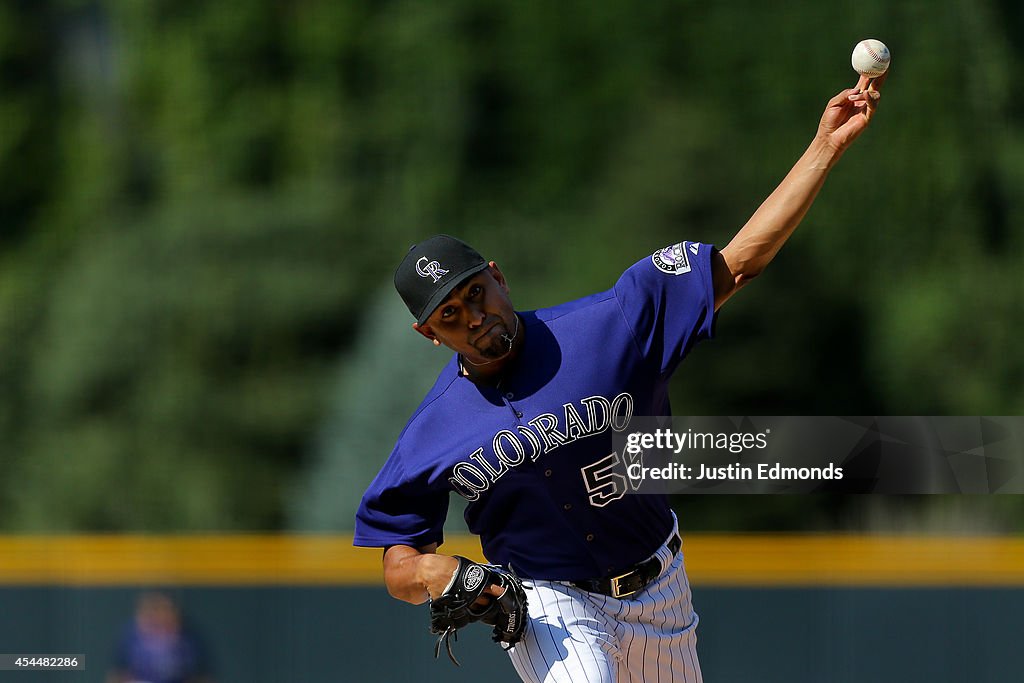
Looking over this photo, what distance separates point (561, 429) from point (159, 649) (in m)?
2.86

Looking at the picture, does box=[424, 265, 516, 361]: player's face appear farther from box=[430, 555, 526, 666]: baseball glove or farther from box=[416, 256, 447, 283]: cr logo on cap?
box=[430, 555, 526, 666]: baseball glove

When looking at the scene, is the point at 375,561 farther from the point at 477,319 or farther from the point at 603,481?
the point at 477,319

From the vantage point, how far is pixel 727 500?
20.2 feet

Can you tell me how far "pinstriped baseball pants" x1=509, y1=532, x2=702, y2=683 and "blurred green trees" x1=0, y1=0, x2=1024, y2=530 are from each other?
3.66 meters

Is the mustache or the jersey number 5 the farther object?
the jersey number 5

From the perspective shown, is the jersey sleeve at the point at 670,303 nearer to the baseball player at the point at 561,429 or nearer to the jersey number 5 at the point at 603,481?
the baseball player at the point at 561,429

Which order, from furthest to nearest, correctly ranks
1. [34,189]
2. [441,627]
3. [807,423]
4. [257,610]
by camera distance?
[34,189]
[807,423]
[257,610]
[441,627]

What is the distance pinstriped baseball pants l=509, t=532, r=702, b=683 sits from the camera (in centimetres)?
245

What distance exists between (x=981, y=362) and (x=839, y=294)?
31.0 inches

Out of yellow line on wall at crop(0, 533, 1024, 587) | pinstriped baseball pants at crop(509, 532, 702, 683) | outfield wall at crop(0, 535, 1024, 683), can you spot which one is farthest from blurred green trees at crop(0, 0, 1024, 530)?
pinstriped baseball pants at crop(509, 532, 702, 683)

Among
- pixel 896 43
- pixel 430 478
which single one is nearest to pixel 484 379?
pixel 430 478

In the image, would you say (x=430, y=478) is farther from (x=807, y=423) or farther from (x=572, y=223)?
(x=572, y=223)

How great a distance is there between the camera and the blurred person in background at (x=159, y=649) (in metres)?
4.65

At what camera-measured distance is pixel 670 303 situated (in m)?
2.42
